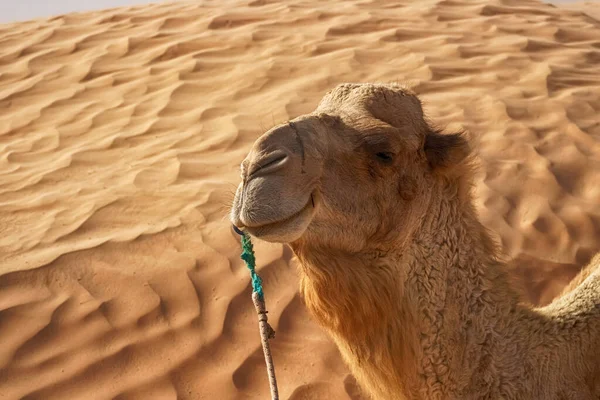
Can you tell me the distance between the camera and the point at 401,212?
7.52ft

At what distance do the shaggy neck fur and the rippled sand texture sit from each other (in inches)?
56.2

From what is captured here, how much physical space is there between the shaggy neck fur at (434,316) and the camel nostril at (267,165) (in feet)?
1.08

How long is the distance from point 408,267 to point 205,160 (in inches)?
143

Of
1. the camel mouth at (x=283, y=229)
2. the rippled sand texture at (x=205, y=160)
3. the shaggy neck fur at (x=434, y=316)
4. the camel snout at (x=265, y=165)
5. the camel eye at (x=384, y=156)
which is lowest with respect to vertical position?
the rippled sand texture at (x=205, y=160)

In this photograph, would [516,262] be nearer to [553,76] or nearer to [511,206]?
[511,206]

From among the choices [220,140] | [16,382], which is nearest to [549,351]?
[16,382]

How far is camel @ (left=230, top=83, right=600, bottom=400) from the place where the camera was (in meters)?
2.21

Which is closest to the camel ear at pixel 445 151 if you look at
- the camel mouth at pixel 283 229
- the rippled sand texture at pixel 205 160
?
the camel mouth at pixel 283 229

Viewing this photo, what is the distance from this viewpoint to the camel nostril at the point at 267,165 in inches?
76.7

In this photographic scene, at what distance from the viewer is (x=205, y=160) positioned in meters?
5.74

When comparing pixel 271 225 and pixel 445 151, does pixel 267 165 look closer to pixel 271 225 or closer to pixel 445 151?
pixel 271 225

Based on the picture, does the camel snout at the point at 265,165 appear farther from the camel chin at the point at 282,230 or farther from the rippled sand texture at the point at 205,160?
the rippled sand texture at the point at 205,160

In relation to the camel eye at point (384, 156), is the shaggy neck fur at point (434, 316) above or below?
below

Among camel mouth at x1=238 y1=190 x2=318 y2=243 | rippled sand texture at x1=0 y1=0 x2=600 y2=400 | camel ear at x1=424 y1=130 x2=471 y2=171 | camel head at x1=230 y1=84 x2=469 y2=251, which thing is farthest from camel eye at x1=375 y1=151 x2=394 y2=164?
rippled sand texture at x1=0 y1=0 x2=600 y2=400
